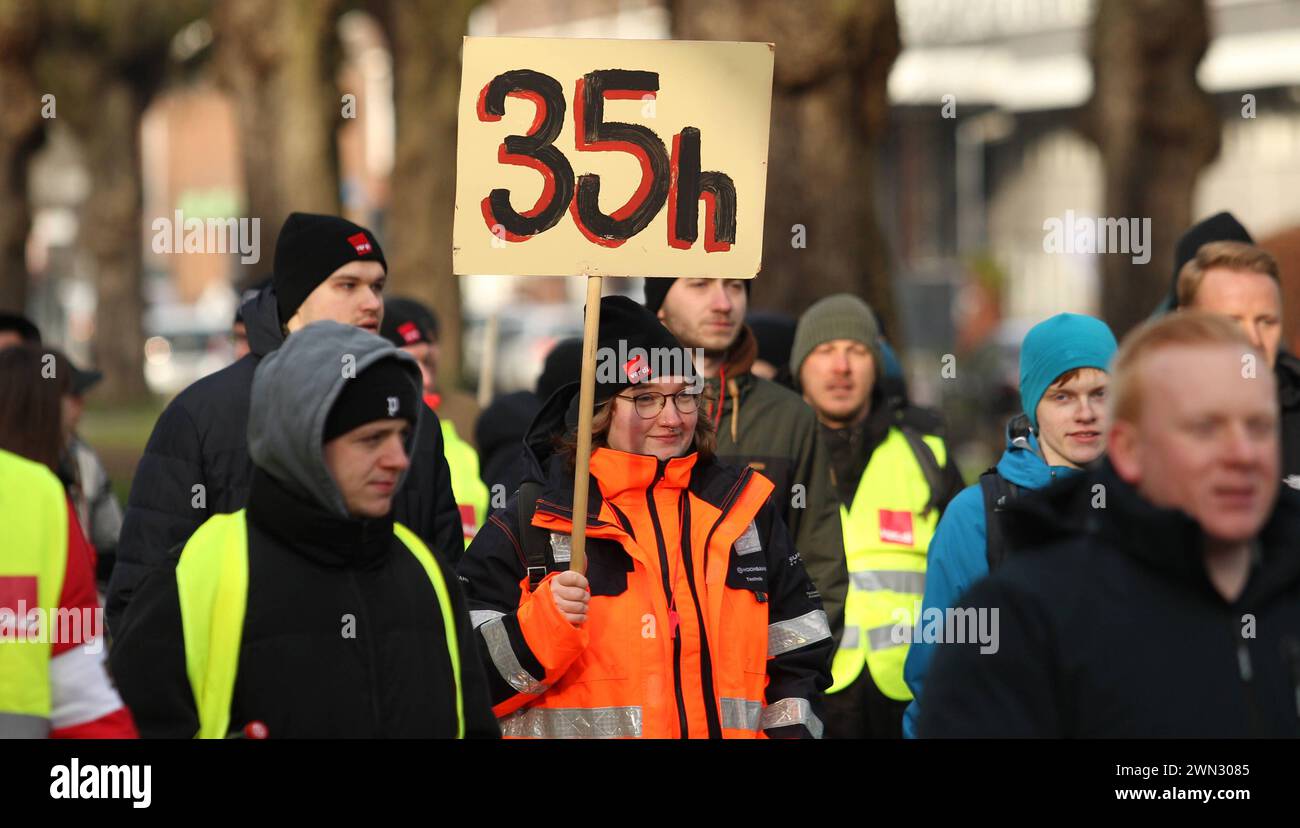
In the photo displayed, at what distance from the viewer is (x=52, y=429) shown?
5918mm

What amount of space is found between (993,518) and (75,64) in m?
30.8

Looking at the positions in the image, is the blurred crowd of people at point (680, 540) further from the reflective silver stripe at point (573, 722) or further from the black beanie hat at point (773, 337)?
the black beanie hat at point (773, 337)

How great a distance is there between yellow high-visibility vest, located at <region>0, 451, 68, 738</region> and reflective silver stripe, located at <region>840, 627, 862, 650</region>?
12.0 ft

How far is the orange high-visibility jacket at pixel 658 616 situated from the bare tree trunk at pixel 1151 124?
503 inches

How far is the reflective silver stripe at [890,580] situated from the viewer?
7.19 meters

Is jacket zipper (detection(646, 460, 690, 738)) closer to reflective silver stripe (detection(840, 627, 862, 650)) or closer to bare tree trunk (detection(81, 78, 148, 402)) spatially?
reflective silver stripe (detection(840, 627, 862, 650))

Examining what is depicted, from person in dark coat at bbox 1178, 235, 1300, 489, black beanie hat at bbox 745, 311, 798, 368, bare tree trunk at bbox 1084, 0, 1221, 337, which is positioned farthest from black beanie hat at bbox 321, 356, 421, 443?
bare tree trunk at bbox 1084, 0, 1221, 337

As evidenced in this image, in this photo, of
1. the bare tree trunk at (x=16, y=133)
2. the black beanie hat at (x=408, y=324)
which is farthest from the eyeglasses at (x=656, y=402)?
the bare tree trunk at (x=16, y=133)

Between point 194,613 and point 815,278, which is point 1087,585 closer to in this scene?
point 194,613

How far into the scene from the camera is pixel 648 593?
16.3 feet

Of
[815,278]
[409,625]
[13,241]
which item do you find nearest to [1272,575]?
[409,625]
